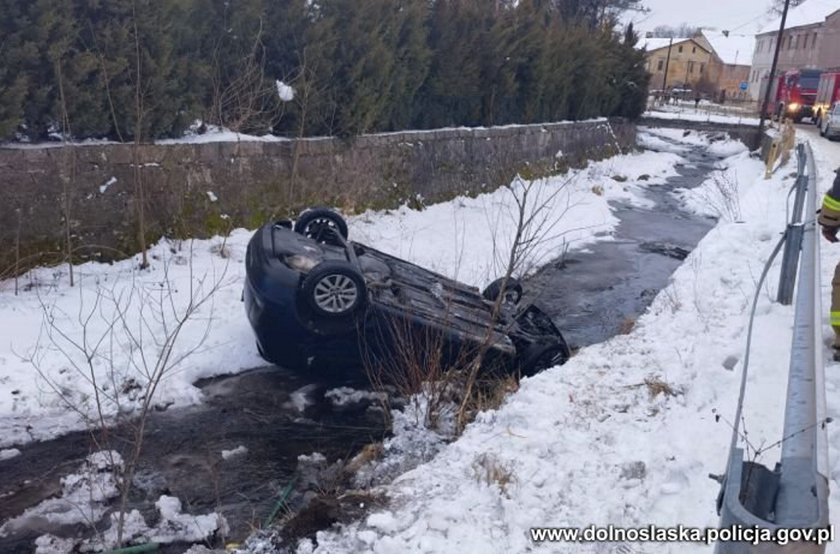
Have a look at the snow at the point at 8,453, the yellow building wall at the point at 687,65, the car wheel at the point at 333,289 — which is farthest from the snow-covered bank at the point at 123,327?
the yellow building wall at the point at 687,65

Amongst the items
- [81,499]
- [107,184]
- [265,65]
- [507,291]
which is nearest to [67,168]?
[107,184]

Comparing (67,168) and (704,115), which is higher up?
(704,115)

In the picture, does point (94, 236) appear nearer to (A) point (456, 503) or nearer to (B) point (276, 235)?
(B) point (276, 235)

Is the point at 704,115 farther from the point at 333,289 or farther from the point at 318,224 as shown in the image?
the point at 333,289

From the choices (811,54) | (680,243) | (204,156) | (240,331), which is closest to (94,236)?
(204,156)

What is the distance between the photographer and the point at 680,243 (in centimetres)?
1517

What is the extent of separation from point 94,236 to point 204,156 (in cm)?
202

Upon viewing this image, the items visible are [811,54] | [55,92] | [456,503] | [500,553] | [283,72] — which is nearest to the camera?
[500,553]

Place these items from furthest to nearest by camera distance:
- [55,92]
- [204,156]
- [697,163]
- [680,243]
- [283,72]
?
[697,163] → [680,243] → [283,72] → [204,156] → [55,92]

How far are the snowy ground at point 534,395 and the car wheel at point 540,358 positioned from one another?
324 millimetres

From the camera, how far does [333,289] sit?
6.08 m

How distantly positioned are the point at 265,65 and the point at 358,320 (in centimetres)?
694

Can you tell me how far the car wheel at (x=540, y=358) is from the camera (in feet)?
21.9

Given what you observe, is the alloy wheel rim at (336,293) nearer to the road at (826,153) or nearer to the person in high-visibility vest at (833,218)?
the person in high-visibility vest at (833,218)
